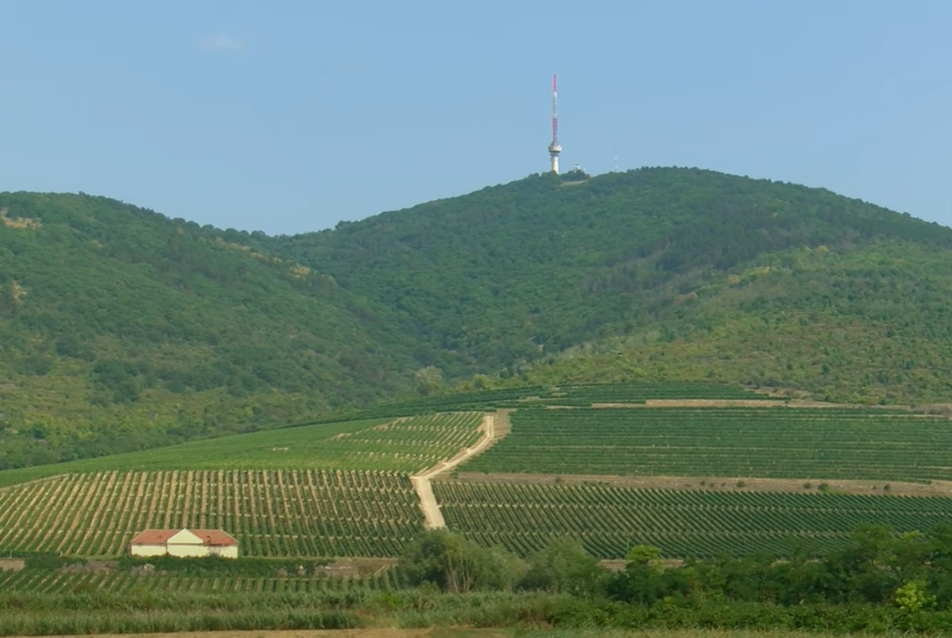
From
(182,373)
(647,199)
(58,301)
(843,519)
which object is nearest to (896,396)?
(843,519)

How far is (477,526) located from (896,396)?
39651 mm

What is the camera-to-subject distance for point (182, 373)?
130m

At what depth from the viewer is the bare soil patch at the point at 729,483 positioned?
6612cm

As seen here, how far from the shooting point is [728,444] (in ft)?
250

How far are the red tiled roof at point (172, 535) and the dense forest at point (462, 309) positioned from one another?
39.0m

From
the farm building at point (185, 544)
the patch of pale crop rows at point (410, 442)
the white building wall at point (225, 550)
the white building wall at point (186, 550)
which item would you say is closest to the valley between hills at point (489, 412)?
the patch of pale crop rows at point (410, 442)

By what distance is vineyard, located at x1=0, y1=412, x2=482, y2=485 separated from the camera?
243 ft

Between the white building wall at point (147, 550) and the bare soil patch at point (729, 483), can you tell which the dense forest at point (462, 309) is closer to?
the bare soil patch at point (729, 483)

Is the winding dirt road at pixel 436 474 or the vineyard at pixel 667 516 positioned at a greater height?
the winding dirt road at pixel 436 474

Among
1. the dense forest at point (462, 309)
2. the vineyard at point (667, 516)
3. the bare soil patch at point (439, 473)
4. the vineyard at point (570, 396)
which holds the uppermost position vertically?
the dense forest at point (462, 309)

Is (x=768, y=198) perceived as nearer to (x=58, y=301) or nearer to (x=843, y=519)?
(x=58, y=301)

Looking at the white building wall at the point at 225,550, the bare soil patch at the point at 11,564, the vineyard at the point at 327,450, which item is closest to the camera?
the bare soil patch at the point at 11,564

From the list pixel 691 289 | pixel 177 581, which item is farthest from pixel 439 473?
pixel 691 289

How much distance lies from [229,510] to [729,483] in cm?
1955
